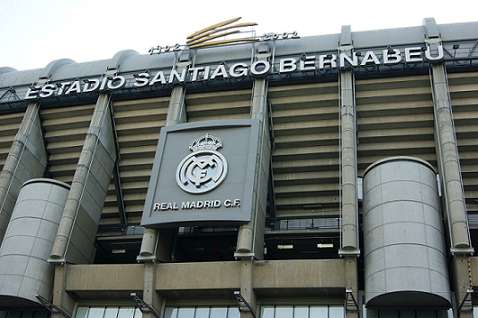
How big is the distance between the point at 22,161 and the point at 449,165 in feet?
107

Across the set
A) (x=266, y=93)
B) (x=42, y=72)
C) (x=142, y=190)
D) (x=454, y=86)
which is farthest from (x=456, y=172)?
(x=42, y=72)

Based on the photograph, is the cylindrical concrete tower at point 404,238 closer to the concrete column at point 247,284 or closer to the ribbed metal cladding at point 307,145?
the concrete column at point 247,284

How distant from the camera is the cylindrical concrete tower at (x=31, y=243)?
39.9 m

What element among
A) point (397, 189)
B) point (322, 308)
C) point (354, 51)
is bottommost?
point (322, 308)

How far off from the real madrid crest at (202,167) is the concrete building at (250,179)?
11 cm

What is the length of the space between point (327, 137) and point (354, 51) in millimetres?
7309

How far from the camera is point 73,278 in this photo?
4044 centimetres

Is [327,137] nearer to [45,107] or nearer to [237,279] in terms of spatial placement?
→ [237,279]

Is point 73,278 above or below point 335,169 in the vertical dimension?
below

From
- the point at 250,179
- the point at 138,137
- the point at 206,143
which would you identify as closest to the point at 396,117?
the point at 250,179

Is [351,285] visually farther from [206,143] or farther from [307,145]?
[206,143]

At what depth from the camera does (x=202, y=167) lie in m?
42.1

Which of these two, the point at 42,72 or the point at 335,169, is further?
the point at 42,72

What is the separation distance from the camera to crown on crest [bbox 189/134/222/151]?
43156 mm
